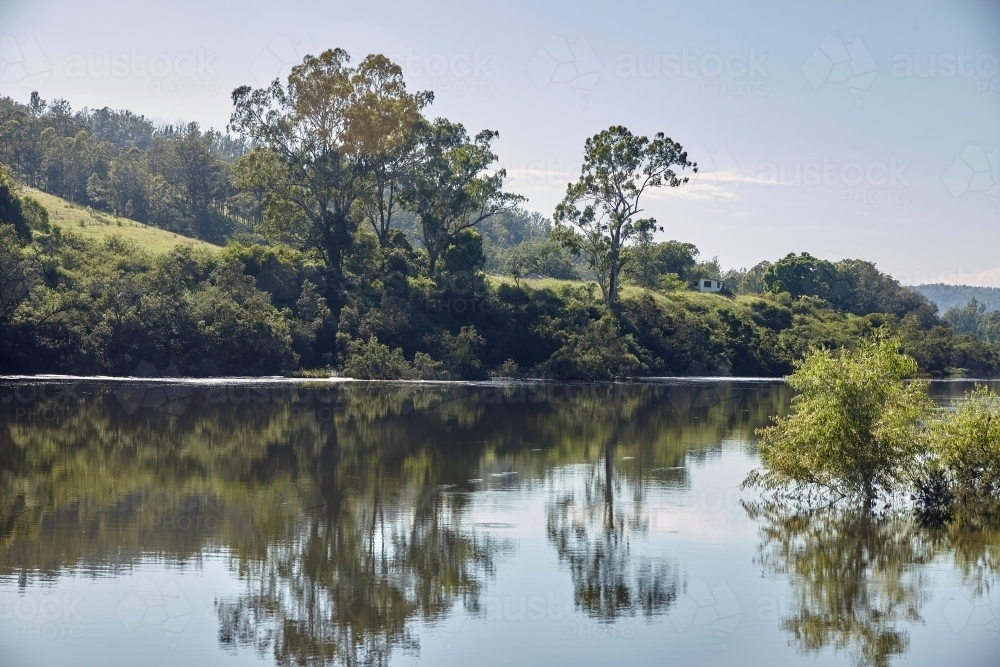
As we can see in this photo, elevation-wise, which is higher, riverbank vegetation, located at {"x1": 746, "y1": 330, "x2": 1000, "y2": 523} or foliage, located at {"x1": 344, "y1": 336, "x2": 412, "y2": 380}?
foliage, located at {"x1": 344, "y1": 336, "x2": 412, "y2": 380}

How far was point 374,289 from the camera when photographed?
78.5 m

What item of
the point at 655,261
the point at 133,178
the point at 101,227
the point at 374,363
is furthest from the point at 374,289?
the point at 133,178

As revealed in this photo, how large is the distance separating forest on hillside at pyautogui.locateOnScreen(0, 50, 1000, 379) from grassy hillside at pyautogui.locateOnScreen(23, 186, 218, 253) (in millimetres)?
4337

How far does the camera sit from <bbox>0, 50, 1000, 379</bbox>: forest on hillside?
64500 millimetres

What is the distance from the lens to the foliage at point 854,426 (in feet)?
81.6

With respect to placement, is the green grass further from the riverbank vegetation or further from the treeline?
the riverbank vegetation

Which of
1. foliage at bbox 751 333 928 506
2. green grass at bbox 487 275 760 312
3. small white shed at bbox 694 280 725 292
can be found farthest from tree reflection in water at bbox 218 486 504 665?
small white shed at bbox 694 280 725 292

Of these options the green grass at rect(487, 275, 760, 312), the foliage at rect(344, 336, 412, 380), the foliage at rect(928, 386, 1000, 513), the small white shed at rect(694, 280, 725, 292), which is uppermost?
the small white shed at rect(694, 280, 725, 292)

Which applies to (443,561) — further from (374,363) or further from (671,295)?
(671,295)

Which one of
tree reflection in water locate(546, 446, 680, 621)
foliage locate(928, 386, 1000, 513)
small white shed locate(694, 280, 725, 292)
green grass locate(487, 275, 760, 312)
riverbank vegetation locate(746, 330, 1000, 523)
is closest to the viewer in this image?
tree reflection in water locate(546, 446, 680, 621)

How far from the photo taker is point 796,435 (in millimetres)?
25891

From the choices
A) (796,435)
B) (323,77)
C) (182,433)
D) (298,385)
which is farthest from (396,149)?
(796,435)

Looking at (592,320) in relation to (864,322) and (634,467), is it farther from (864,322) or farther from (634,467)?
(634,467)

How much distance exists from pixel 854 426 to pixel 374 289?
185 ft
